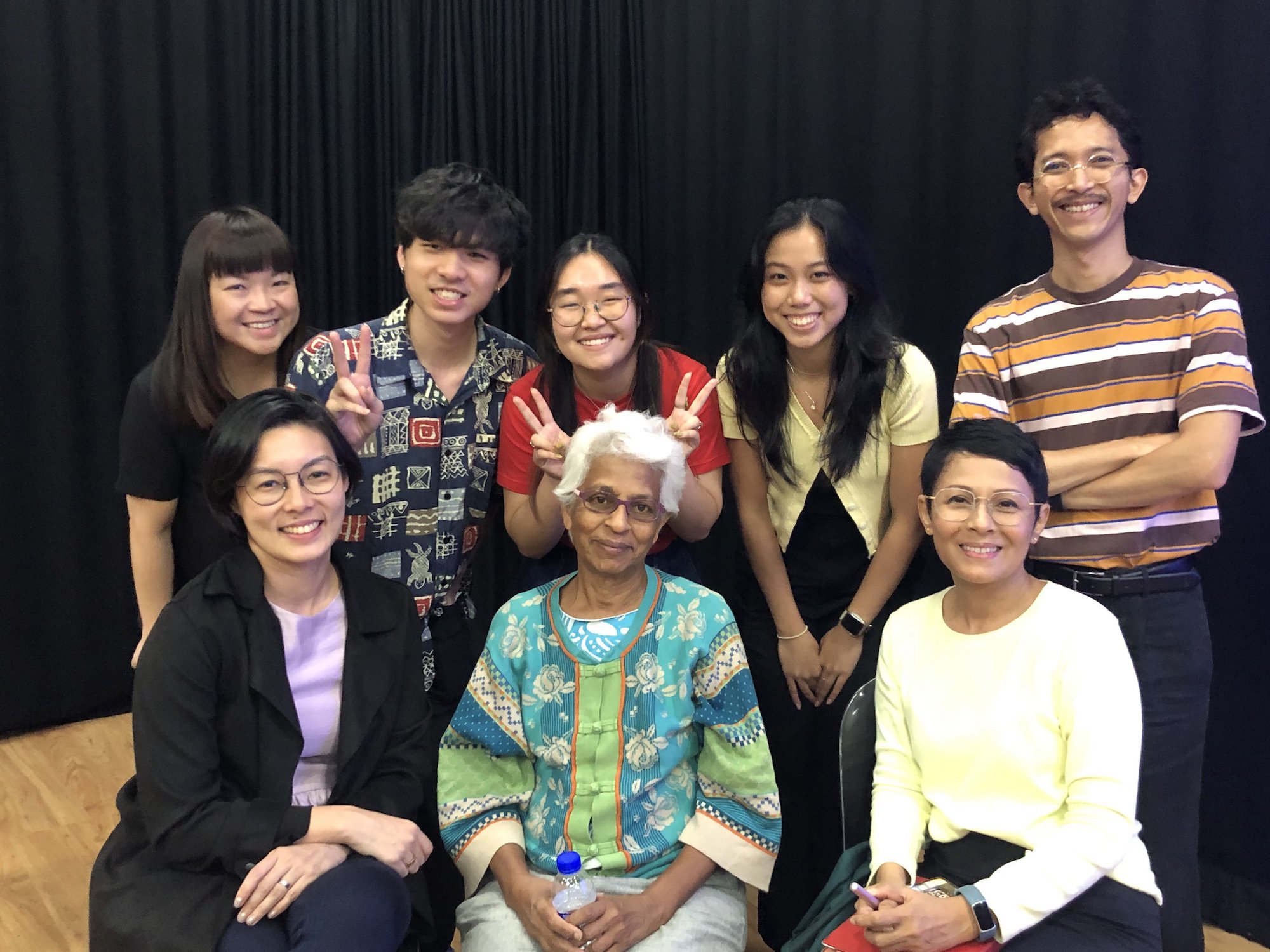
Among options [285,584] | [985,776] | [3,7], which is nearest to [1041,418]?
[985,776]

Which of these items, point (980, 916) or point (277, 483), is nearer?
point (980, 916)

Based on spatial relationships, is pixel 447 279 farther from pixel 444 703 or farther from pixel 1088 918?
pixel 1088 918

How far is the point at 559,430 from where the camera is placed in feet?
6.56

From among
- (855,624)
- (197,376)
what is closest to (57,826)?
(197,376)

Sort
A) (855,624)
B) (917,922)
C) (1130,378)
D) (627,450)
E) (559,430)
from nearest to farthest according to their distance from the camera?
1. (917,922)
2. (627,450)
3. (1130,378)
4. (559,430)
5. (855,624)

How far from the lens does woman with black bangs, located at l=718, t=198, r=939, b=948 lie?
206cm

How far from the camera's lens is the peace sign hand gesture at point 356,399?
2.01m

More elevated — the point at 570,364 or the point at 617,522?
the point at 570,364

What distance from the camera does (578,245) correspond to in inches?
81.5

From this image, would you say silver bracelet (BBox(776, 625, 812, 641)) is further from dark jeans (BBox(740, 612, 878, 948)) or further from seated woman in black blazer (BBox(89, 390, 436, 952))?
seated woman in black blazer (BBox(89, 390, 436, 952))

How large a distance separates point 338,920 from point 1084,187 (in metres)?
1.78

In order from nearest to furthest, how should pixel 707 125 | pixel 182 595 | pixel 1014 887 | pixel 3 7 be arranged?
pixel 1014 887
pixel 182 595
pixel 3 7
pixel 707 125

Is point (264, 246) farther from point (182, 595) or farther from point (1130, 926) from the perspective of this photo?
point (1130, 926)

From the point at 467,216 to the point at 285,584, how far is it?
835mm
